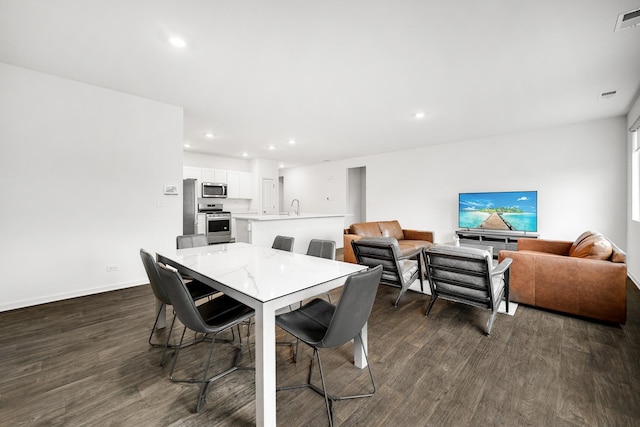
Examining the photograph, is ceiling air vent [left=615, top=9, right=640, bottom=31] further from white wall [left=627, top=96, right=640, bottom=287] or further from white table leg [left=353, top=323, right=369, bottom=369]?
white table leg [left=353, top=323, right=369, bottom=369]

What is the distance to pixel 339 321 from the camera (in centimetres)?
135

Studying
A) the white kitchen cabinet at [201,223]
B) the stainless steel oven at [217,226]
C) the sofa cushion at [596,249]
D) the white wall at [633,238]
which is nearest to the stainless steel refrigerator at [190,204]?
the white kitchen cabinet at [201,223]

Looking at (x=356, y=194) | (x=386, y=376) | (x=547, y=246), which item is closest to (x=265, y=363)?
(x=386, y=376)

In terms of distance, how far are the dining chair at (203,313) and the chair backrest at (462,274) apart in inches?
77.8

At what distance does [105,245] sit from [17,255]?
2.52 ft

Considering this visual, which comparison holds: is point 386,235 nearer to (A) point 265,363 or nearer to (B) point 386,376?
(B) point 386,376

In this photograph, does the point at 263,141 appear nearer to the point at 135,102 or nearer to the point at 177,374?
the point at 135,102

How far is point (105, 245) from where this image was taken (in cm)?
343

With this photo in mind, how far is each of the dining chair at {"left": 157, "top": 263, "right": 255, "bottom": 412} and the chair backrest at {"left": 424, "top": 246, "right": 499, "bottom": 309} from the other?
198cm

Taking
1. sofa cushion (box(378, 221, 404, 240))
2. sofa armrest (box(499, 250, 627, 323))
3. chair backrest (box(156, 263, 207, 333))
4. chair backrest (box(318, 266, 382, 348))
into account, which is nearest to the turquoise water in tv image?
sofa cushion (box(378, 221, 404, 240))

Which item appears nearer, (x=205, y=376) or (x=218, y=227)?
(x=205, y=376)

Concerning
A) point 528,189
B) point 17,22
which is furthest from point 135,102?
point 528,189

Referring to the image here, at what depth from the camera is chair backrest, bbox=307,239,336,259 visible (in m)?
2.52

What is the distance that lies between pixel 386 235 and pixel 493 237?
2.25 m
